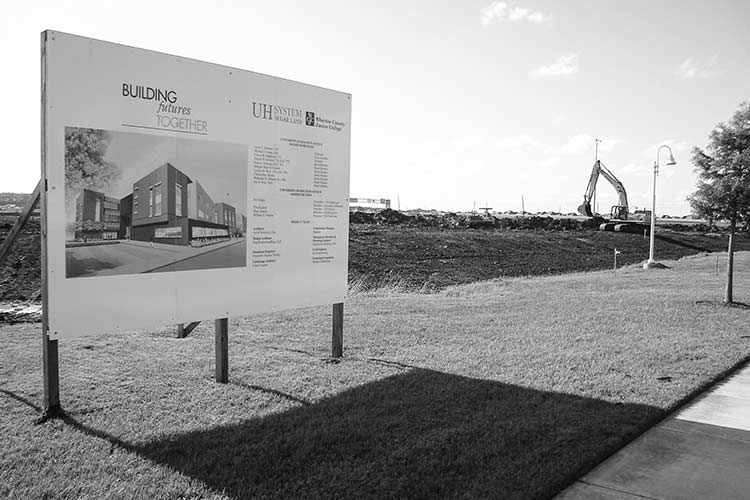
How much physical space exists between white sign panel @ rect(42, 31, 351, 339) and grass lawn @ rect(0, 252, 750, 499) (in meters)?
0.88

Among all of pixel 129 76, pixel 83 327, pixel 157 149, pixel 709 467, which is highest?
pixel 129 76

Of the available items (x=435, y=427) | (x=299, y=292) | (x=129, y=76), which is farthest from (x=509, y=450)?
(x=129, y=76)

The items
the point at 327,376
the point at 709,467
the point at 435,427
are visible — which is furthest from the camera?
the point at 327,376

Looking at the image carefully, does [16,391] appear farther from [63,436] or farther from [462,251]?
[462,251]

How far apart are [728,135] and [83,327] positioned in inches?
499

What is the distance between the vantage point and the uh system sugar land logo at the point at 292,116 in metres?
6.72

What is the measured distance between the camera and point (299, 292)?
7355 mm

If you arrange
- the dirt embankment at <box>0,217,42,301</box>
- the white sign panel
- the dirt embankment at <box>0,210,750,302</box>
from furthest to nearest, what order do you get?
the dirt embankment at <box>0,210,750,302</box> → the dirt embankment at <box>0,217,42,301</box> → the white sign panel

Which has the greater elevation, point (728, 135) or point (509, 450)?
point (728, 135)

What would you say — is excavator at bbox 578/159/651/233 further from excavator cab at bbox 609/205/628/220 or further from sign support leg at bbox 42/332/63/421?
sign support leg at bbox 42/332/63/421

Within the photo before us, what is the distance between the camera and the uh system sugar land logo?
6719mm

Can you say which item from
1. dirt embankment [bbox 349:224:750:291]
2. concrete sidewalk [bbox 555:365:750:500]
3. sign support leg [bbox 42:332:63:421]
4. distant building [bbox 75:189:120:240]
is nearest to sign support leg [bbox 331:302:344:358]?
distant building [bbox 75:189:120:240]

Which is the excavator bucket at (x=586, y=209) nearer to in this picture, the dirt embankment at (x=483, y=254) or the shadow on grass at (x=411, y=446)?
the dirt embankment at (x=483, y=254)

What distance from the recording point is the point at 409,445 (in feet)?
16.2
